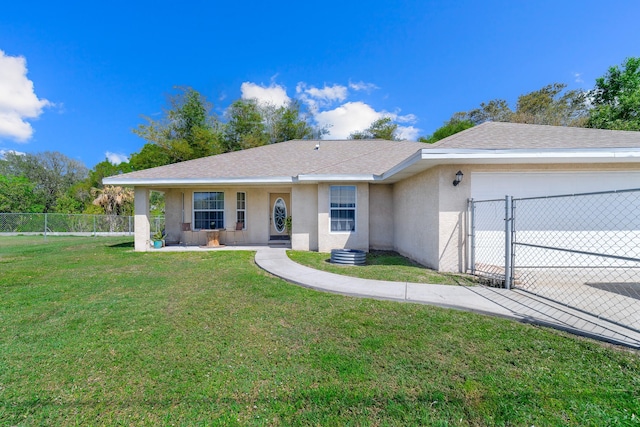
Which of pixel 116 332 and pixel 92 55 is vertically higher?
pixel 92 55

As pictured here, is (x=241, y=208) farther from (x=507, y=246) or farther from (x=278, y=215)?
(x=507, y=246)

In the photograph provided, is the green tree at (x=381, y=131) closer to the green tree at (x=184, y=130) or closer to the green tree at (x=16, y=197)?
the green tree at (x=184, y=130)

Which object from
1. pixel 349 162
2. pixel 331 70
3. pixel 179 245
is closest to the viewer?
pixel 349 162

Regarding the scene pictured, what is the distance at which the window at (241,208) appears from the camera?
11508mm

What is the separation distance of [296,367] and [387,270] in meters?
4.47

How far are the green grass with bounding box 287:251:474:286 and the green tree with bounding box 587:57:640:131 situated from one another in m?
18.4

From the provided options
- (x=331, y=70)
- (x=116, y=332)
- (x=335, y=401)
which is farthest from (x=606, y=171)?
(x=331, y=70)

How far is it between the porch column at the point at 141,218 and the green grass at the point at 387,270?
6267mm

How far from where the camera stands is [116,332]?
3518mm

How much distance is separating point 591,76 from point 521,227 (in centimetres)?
2329

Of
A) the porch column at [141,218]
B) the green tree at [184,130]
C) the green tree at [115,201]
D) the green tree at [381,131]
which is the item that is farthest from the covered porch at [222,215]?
the green tree at [381,131]

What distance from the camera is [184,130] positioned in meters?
27.5

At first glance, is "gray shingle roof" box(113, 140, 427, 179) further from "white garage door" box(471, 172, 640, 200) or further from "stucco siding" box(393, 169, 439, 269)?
"white garage door" box(471, 172, 640, 200)

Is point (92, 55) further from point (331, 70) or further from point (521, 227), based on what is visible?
point (521, 227)
